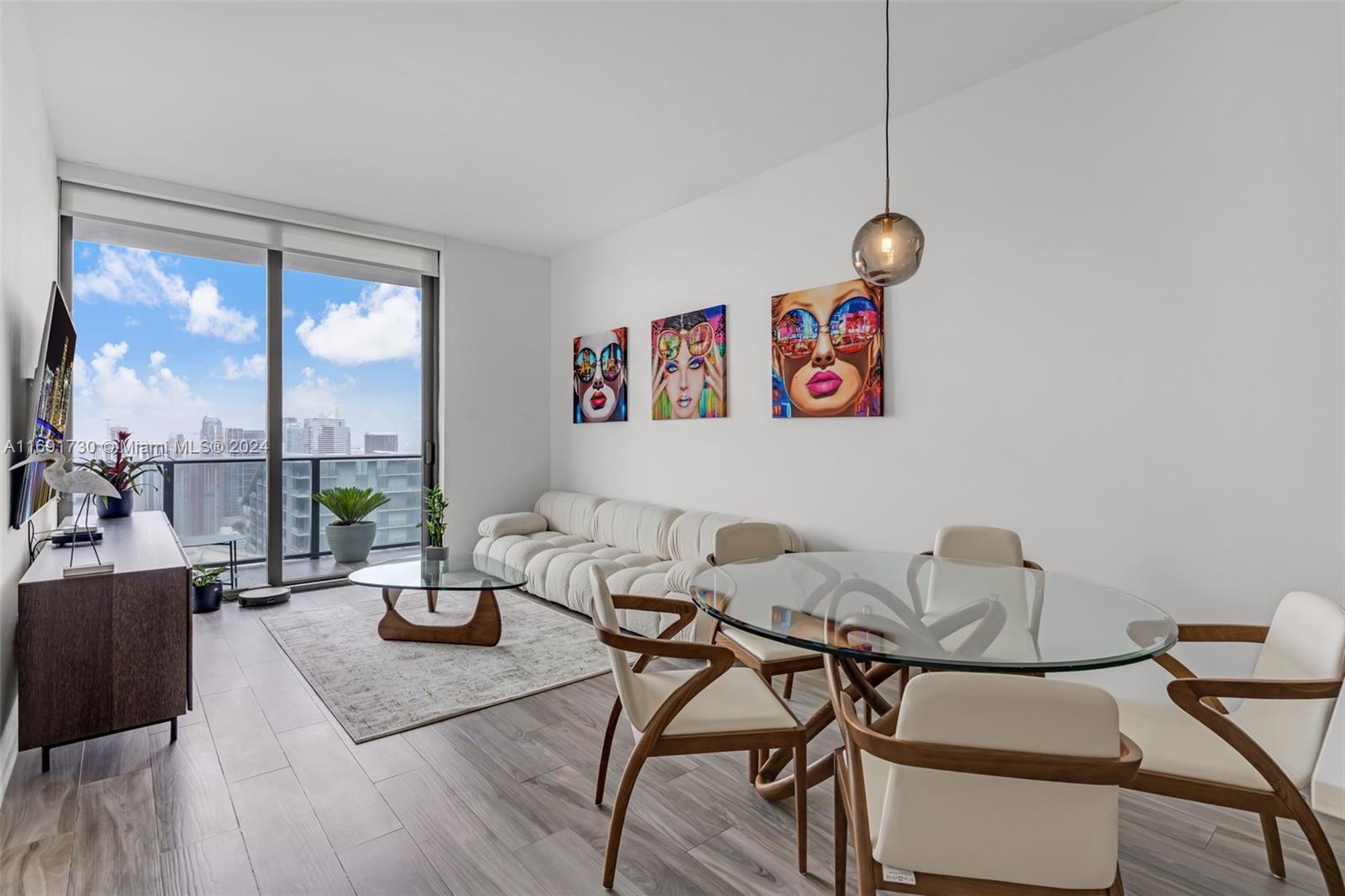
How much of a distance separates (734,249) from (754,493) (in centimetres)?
171

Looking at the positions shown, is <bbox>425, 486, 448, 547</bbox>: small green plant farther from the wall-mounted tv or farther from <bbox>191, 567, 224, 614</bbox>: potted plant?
the wall-mounted tv

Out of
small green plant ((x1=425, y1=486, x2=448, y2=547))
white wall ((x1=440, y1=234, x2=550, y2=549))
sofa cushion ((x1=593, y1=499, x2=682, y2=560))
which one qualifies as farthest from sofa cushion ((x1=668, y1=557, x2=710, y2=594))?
white wall ((x1=440, y1=234, x2=550, y2=549))

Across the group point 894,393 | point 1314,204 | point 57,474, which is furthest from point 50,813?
point 1314,204

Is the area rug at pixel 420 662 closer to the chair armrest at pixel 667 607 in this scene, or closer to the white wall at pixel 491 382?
the chair armrest at pixel 667 607

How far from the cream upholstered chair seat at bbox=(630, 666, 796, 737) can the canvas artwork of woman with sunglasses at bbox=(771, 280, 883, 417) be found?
2034 mm

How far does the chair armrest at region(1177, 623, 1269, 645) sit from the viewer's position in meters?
2.03

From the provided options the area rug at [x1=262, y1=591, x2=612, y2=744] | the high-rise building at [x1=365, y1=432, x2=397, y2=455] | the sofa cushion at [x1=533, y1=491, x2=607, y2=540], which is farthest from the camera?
the high-rise building at [x1=365, y1=432, x2=397, y2=455]

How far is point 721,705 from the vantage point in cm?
201

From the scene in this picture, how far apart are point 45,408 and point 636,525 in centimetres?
332

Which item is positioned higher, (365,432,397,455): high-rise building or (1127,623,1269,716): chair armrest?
(365,432,397,455): high-rise building

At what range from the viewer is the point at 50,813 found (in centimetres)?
223

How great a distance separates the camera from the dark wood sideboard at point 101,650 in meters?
2.41

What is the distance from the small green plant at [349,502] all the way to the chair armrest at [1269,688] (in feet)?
18.9

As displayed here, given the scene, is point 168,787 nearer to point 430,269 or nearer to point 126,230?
point 126,230
